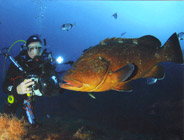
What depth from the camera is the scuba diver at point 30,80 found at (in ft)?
9.96

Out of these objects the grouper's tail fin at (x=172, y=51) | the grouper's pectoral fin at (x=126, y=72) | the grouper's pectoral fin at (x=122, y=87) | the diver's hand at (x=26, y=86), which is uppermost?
the grouper's tail fin at (x=172, y=51)

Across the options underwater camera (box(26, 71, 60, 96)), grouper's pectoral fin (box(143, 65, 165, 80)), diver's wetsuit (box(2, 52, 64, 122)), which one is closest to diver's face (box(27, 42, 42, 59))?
diver's wetsuit (box(2, 52, 64, 122))

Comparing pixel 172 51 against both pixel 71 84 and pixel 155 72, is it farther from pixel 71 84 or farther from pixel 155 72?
pixel 71 84

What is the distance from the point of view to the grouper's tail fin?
1.77 metres

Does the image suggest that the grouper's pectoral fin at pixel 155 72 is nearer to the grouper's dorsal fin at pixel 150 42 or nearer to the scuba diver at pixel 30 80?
the grouper's dorsal fin at pixel 150 42

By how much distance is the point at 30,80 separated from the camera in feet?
10.1

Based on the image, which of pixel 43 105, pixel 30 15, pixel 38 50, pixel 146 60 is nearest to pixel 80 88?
pixel 146 60

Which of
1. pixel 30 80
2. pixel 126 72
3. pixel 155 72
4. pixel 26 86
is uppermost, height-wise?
pixel 126 72

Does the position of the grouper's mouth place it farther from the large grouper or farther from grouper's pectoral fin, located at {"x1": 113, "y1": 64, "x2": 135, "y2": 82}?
grouper's pectoral fin, located at {"x1": 113, "y1": 64, "x2": 135, "y2": 82}

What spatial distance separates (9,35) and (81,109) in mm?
92460

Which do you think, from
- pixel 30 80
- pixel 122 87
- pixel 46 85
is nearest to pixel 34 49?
pixel 30 80

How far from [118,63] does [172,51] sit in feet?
2.91

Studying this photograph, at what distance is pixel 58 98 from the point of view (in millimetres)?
12375

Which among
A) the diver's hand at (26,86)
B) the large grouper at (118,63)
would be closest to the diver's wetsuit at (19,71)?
the diver's hand at (26,86)
